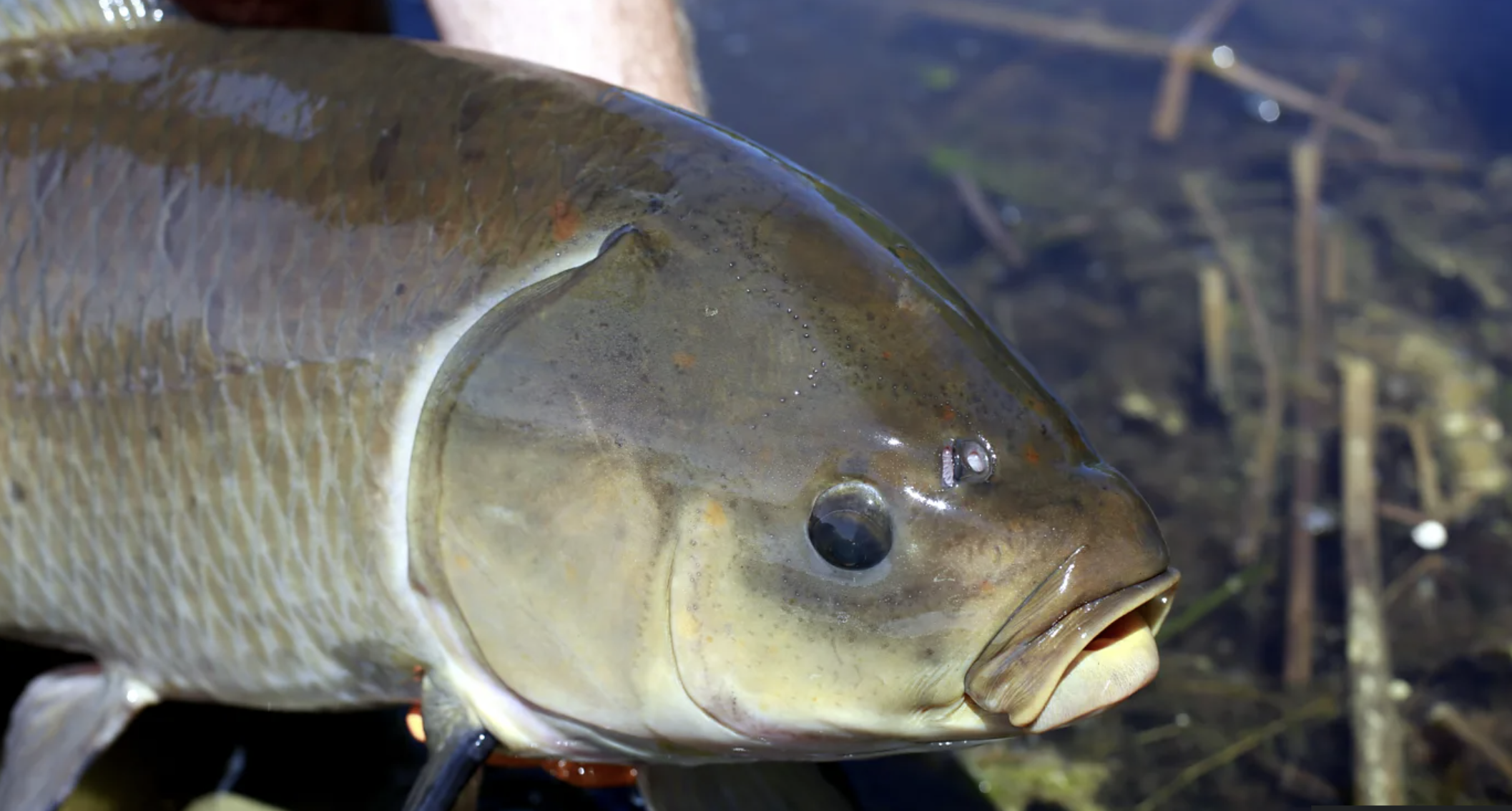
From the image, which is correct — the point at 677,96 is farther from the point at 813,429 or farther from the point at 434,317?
the point at 813,429

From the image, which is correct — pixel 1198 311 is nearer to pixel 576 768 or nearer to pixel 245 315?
pixel 576 768

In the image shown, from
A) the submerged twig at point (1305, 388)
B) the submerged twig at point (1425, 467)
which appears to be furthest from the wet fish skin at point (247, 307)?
the submerged twig at point (1425, 467)

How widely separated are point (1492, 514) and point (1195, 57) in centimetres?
327

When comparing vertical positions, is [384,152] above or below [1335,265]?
above

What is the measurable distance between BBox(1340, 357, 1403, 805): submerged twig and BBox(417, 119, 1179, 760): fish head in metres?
1.63

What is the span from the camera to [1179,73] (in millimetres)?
5934

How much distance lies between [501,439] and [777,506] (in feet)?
1.19

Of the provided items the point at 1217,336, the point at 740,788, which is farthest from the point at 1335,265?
the point at 740,788

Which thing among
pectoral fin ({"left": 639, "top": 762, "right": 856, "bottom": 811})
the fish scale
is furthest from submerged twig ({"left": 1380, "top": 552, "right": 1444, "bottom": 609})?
Answer: the fish scale

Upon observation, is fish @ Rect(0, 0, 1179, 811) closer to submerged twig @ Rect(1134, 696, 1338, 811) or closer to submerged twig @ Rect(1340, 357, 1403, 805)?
submerged twig @ Rect(1134, 696, 1338, 811)

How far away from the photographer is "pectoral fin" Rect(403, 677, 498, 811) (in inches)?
61.7

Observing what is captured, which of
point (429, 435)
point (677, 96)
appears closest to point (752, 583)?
point (429, 435)

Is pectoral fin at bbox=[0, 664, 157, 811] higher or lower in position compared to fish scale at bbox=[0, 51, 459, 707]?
lower

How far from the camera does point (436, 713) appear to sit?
5.30ft
